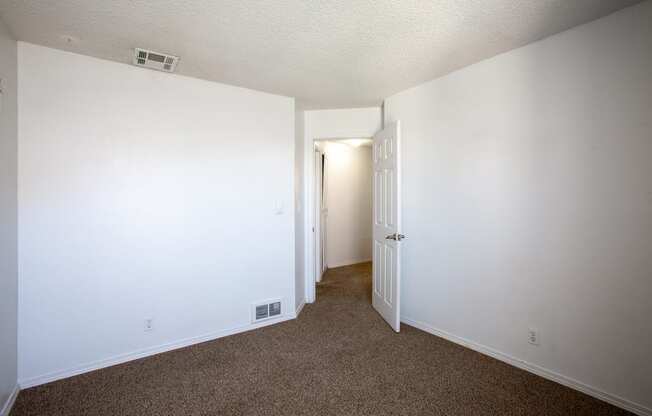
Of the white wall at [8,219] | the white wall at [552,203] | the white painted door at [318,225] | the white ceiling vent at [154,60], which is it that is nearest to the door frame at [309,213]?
the white painted door at [318,225]

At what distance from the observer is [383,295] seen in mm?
3139

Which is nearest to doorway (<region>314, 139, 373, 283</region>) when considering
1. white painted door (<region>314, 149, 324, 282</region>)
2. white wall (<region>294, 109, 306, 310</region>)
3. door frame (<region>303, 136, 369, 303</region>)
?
white painted door (<region>314, 149, 324, 282</region>)

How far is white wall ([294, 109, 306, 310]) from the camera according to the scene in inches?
129

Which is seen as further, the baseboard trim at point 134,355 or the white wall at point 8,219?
the baseboard trim at point 134,355

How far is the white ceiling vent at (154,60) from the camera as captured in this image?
2.14 m

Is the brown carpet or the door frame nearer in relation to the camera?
the brown carpet

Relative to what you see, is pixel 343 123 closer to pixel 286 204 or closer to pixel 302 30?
pixel 286 204

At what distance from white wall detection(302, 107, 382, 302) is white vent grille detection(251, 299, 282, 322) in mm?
642

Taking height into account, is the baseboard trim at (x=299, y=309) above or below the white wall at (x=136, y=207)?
below

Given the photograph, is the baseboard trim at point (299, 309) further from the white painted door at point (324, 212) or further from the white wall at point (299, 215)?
the white painted door at point (324, 212)

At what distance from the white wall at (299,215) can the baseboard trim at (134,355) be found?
1.53 ft

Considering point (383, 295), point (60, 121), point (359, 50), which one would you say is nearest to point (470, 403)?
point (383, 295)

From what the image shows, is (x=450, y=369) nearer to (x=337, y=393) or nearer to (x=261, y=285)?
(x=337, y=393)

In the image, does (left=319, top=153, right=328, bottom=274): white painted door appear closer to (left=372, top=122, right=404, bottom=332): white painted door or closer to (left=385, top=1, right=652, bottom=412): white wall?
(left=372, top=122, right=404, bottom=332): white painted door
